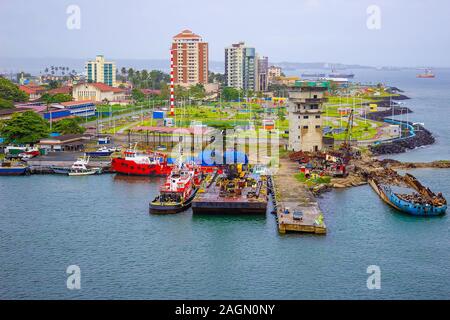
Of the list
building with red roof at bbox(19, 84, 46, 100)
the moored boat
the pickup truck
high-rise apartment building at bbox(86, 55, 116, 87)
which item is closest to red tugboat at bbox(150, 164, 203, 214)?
the pickup truck

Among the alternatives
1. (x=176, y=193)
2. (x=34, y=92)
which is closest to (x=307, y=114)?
(x=176, y=193)

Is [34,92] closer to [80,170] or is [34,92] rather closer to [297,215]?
[80,170]

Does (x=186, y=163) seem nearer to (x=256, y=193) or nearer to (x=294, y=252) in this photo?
(x=256, y=193)

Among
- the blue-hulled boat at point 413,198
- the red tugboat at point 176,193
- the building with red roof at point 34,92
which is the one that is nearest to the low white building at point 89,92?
the building with red roof at point 34,92

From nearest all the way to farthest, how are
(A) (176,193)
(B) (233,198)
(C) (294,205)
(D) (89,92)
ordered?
(C) (294,205), (B) (233,198), (A) (176,193), (D) (89,92)

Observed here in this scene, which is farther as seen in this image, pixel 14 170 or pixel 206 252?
→ pixel 14 170

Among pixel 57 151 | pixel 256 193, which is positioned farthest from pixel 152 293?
pixel 57 151

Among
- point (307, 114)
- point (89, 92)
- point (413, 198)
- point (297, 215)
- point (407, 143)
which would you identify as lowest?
point (297, 215)
